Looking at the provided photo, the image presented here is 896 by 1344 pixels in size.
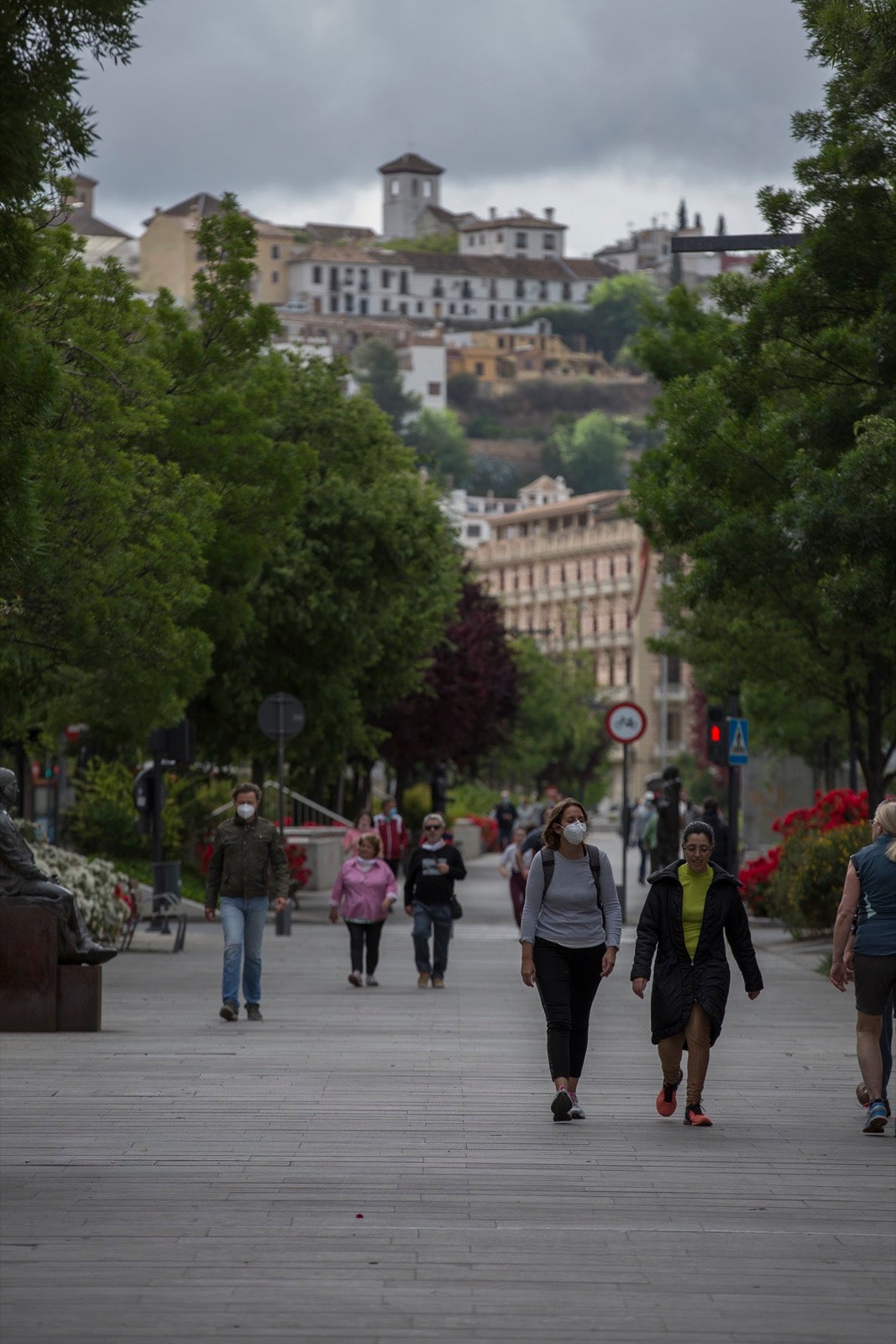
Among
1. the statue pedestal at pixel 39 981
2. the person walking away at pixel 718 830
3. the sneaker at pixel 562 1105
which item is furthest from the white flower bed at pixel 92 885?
the sneaker at pixel 562 1105

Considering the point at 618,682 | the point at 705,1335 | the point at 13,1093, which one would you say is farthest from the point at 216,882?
the point at 618,682

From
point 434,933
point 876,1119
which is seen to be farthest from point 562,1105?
point 434,933

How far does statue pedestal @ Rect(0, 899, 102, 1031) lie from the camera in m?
16.5

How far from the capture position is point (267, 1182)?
1016 cm

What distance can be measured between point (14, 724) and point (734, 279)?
8957mm

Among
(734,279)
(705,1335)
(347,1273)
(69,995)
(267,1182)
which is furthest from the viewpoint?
(734,279)

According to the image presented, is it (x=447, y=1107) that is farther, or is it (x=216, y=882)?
(x=216, y=882)

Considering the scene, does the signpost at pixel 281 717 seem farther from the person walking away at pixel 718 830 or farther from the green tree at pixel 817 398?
the green tree at pixel 817 398

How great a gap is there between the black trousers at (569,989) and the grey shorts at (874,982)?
1.47 metres

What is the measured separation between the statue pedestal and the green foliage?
11.0 metres

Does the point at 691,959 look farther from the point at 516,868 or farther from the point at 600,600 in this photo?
the point at 600,600

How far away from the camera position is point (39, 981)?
16766 millimetres

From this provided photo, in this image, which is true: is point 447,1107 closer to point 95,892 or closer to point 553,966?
point 553,966

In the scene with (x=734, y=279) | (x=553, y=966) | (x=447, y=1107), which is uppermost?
(x=734, y=279)
